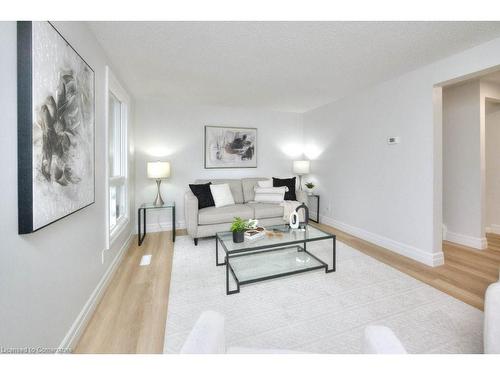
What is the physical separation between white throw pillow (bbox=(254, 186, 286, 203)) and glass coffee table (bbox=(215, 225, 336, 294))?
1150 millimetres

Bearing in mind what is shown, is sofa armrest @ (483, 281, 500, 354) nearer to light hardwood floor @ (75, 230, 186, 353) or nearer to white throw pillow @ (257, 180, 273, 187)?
light hardwood floor @ (75, 230, 186, 353)

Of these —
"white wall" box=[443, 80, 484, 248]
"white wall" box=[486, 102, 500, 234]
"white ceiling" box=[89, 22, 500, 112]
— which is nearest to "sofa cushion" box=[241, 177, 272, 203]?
"white ceiling" box=[89, 22, 500, 112]

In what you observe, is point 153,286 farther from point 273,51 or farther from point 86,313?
point 273,51

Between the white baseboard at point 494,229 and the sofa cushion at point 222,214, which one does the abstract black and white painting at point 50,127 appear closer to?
the sofa cushion at point 222,214

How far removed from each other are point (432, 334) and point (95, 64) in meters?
3.28

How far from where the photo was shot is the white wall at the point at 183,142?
150 inches

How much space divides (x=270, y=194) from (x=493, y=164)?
12.1ft

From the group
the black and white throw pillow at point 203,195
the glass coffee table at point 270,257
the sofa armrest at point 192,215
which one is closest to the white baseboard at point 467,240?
the glass coffee table at point 270,257

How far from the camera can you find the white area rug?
1.39 metres

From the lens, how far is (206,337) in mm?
718

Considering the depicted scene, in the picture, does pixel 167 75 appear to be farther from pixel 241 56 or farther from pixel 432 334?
pixel 432 334

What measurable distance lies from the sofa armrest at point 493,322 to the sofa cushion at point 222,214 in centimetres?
257

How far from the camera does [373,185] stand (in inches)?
127
